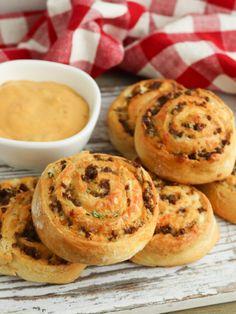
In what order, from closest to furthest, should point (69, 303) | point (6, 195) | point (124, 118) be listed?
point (69, 303)
point (6, 195)
point (124, 118)

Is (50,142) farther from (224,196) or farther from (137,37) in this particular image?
(137,37)

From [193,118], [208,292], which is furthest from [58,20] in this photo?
[208,292]

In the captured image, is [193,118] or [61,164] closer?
[61,164]

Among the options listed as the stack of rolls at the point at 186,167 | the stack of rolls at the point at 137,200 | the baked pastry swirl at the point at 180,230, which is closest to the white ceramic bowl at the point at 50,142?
the stack of rolls at the point at 137,200

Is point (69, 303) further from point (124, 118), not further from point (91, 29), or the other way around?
point (91, 29)

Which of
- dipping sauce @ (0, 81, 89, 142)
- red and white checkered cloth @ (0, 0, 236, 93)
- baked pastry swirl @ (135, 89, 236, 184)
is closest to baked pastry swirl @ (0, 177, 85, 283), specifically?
dipping sauce @ (0, 81, 89, 142)
